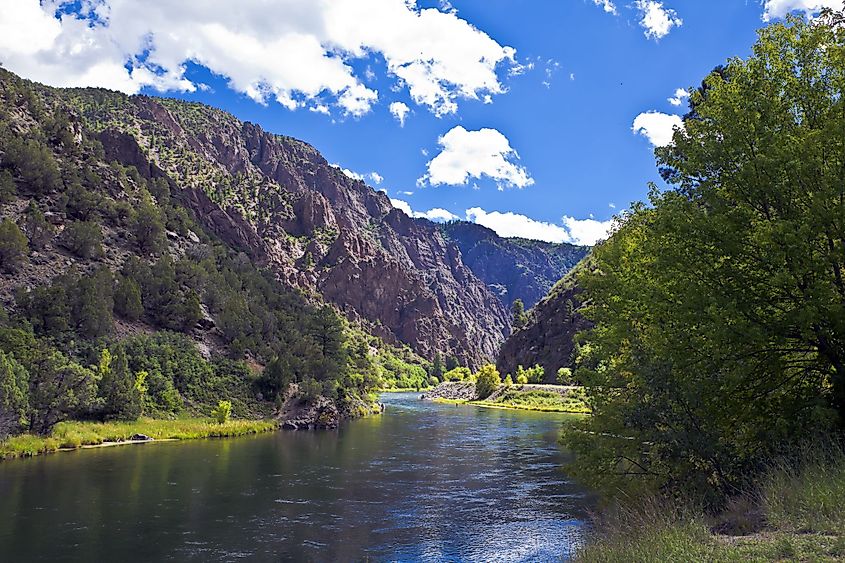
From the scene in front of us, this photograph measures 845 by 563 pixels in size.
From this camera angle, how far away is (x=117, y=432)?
148 ft

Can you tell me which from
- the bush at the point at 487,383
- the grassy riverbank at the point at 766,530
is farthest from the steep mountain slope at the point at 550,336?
the grassy riverbank at the point at 766,530

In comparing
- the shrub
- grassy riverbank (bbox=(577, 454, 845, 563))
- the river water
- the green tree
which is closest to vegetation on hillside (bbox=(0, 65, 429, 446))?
the green tree

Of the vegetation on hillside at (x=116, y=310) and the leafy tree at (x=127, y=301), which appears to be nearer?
the vegetation on hillside at (x=116, y=310)

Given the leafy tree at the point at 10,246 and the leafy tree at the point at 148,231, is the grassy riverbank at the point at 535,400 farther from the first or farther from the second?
the leafy tree at the point at 10,246

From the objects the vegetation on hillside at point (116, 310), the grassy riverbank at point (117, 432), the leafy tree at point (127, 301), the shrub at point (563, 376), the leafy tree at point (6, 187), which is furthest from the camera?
the shrub at point (563, 376)

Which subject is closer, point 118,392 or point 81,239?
point 118,392

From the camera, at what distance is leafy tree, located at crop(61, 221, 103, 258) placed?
62.8 meters

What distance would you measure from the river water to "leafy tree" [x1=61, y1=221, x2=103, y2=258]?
2859cm

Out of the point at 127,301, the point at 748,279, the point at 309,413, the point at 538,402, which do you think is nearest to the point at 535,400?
the point at 538,402

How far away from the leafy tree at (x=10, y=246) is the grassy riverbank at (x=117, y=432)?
1962 cm

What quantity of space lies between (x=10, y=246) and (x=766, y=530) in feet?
200

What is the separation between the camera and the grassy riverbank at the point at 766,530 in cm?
875

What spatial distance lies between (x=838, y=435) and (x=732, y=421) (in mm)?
2223

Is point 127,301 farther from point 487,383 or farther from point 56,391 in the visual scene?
point 487,383
